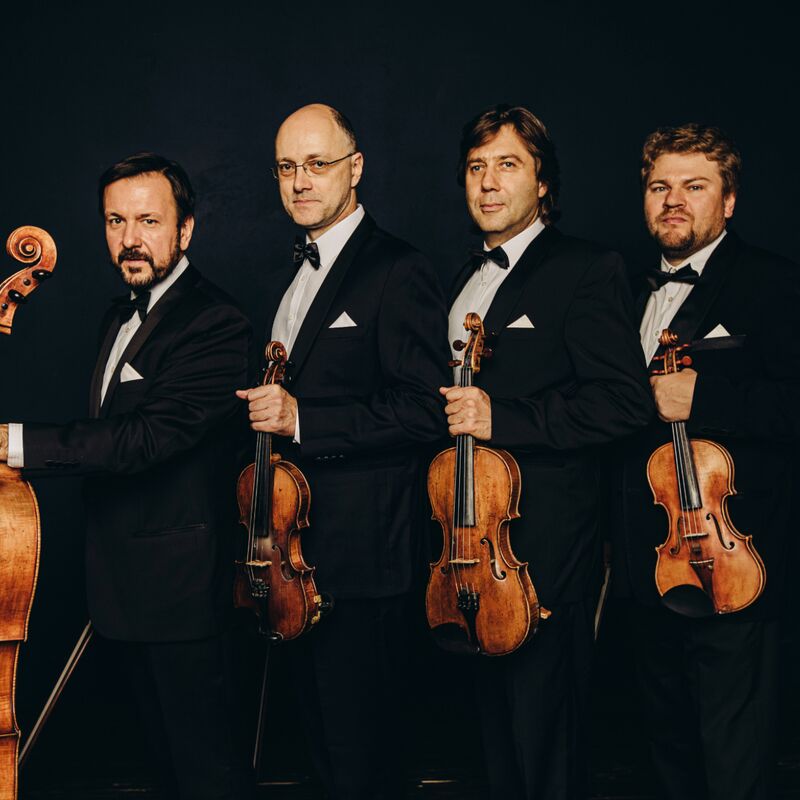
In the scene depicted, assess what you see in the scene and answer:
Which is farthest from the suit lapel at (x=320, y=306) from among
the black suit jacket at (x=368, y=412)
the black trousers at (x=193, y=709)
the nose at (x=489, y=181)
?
the black trousers at (x=193, y=709)

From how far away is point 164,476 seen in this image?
10.3 ft

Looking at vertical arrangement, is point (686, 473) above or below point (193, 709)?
above

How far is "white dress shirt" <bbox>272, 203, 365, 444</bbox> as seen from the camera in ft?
10.9

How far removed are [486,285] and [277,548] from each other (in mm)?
934

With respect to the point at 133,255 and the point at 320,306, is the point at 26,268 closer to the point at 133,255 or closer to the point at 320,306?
the point at 133,255

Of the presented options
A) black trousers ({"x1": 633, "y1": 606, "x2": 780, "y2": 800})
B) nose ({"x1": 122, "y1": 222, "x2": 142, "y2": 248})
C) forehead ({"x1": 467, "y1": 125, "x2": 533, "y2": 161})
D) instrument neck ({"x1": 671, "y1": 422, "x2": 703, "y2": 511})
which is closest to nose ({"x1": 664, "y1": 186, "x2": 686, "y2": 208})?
forehead ({"x1": 467, "y1": 125, "x2": 533, "y2": 161})

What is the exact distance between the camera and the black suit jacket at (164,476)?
304 centimetres

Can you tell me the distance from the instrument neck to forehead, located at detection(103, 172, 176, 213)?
1.47 m

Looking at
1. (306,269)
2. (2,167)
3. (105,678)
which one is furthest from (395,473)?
(2,167)

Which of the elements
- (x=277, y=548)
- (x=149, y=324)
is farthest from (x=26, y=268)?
(x=277, y=548)

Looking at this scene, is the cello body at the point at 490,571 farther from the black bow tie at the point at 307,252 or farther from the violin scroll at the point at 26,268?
the violin scroll at the point at 26,268

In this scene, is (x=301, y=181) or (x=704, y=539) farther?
(x=301, y=181)

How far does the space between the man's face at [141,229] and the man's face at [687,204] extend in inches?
52.3

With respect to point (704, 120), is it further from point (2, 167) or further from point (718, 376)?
point (2, 167)
